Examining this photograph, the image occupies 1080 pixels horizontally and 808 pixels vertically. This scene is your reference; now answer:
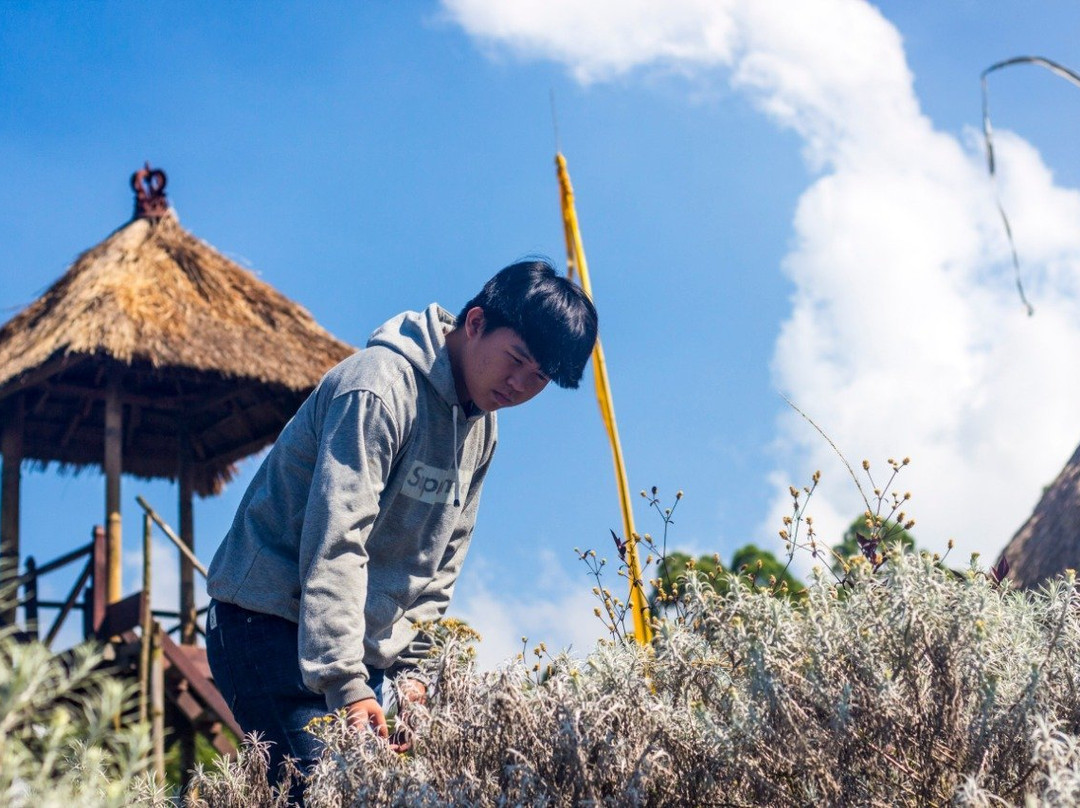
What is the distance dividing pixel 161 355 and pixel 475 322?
7466 mm

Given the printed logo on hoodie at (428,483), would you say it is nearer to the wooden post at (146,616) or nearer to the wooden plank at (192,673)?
the wooden post at (146,616)

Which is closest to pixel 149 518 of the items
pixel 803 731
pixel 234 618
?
pixel 234 618

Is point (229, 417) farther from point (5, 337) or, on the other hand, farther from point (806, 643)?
point (806, 643)

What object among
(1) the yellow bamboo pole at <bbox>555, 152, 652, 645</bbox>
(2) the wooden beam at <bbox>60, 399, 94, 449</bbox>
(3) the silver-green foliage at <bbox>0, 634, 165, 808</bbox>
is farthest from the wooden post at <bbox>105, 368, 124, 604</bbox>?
(3) the silver-green foliage at <bbox>0, 634, 165, 808</bbox>

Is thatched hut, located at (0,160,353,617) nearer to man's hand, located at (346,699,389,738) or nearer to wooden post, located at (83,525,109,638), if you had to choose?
wooden post, located at (83,525,109,638)

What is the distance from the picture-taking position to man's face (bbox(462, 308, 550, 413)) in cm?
300

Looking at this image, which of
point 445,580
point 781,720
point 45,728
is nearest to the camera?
point 45,728

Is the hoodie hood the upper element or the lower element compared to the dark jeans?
upper

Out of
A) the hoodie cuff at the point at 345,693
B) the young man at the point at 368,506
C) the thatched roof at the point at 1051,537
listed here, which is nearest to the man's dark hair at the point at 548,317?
the young man at the point at 368,506

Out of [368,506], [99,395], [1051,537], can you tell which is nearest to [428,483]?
[368,506]

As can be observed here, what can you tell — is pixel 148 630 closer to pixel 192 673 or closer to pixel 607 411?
pixel 192 673

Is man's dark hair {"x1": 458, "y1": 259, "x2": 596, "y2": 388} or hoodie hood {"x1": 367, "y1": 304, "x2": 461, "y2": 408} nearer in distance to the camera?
man's dark hair {"x1": 458, "y1": 259, "x2": 596, "y2": 388}

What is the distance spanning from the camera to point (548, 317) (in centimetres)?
295

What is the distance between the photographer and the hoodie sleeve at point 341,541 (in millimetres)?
2682
